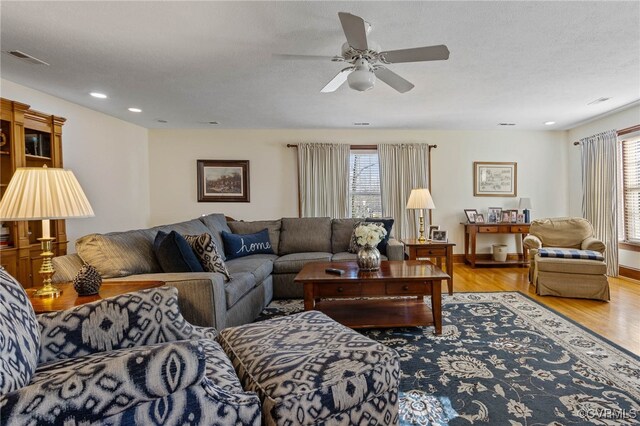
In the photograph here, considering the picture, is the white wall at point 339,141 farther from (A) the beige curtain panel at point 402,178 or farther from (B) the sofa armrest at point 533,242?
(B) the sofa armrest at point 533,242

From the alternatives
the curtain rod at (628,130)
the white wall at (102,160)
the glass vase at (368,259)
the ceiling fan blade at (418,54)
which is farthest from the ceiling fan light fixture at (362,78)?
the curtain rod at (628,130)

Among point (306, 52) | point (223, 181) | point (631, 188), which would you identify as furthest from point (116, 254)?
point (631, 188)

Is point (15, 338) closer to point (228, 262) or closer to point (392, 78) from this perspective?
point (392, 78)

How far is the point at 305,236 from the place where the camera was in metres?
4.43

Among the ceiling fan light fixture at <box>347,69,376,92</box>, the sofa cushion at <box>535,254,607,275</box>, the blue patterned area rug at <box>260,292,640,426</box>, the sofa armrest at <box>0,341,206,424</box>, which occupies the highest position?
the ceiling fan light fixture at <box>347,69,376,92</box>

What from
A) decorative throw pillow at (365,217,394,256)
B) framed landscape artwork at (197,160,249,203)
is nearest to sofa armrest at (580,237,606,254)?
decorative throw pillow at (365,217,394,256)

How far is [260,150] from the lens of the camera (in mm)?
5645

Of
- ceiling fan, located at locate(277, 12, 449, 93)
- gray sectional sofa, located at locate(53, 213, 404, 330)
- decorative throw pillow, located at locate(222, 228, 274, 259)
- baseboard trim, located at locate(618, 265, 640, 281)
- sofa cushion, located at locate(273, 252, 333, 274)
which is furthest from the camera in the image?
baseboard trim, located at locate(618, 265, 640, 281)

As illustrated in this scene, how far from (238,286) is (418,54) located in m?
2.22

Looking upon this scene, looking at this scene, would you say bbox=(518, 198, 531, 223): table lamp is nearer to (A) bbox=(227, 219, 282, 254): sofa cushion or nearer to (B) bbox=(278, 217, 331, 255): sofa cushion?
(B) bbox=(278, 217, 331, 255): sofa cushion

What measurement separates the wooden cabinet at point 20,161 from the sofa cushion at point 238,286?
2.06 m

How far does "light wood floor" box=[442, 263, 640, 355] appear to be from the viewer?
2.76 meters

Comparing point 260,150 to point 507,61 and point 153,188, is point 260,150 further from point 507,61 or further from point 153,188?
point 507,61

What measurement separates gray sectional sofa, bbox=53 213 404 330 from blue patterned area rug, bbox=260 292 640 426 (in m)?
1.22
